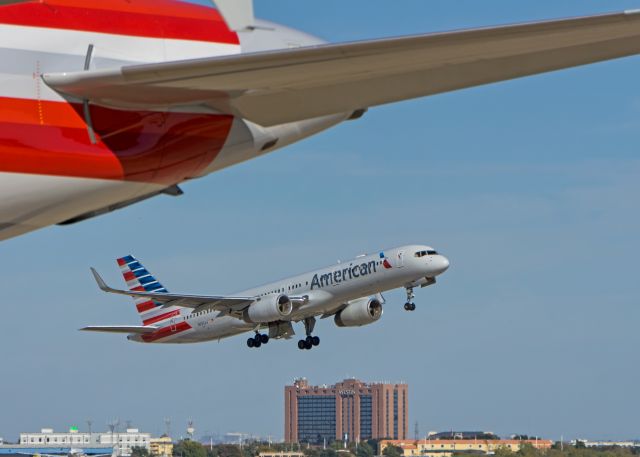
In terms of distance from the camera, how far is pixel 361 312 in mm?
73375

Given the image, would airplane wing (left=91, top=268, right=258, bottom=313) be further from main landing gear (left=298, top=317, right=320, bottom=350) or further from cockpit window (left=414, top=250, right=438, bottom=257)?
cockpit window (left=414, top=250, right=438, bottom=257)

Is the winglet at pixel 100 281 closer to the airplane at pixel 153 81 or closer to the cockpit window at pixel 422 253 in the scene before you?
the cockpit window at pixel 422 253

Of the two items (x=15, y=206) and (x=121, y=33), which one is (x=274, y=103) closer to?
(x=121, y=33)

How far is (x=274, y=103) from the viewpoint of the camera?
5.76m

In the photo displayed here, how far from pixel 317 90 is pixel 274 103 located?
0.26 metres

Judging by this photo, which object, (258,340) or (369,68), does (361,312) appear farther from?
(369,68)

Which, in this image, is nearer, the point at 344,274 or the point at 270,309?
the point at 344,274

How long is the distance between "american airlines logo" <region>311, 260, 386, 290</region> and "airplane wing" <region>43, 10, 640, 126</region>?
62.8m

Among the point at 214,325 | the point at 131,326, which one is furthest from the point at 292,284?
the point at 131,326

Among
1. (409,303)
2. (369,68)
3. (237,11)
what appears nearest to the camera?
(237,11)

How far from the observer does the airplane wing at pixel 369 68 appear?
514cm

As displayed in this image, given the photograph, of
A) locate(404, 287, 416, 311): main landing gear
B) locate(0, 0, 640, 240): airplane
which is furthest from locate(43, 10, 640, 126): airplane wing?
locate(404, 287, 416, 311): main landing gear

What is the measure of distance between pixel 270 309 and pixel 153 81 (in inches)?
2583

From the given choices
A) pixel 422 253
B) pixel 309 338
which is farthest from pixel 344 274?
pixel 309 338
